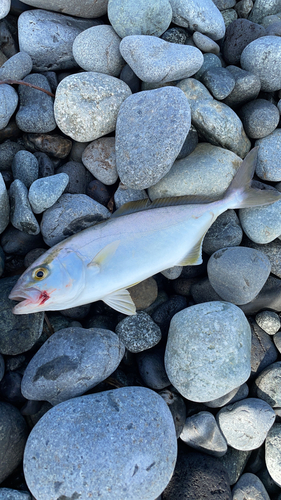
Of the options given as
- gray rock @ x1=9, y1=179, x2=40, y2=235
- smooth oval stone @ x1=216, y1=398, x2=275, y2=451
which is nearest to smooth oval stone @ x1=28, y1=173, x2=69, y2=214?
gray rock @ x1=9, y1=179, x2=40, y2=235

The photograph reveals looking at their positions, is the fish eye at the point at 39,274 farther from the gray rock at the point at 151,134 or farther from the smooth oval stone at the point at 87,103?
the smooth oval stone at the point at 87,103

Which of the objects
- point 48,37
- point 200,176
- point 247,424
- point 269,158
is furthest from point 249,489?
point 48,37

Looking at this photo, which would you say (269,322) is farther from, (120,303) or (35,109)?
(35,109)

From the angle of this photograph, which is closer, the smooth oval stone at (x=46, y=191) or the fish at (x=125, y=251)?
the fish at (x=125, y=251)

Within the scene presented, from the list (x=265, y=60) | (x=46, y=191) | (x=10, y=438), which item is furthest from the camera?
(x=265, y=60)

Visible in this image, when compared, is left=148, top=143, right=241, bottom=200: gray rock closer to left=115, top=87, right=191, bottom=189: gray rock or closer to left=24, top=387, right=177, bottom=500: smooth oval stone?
left=115, top=87, right=191, bottom=189: gray rock

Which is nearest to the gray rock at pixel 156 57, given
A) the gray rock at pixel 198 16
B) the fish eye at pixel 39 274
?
the gray rock at pixel 198 16
